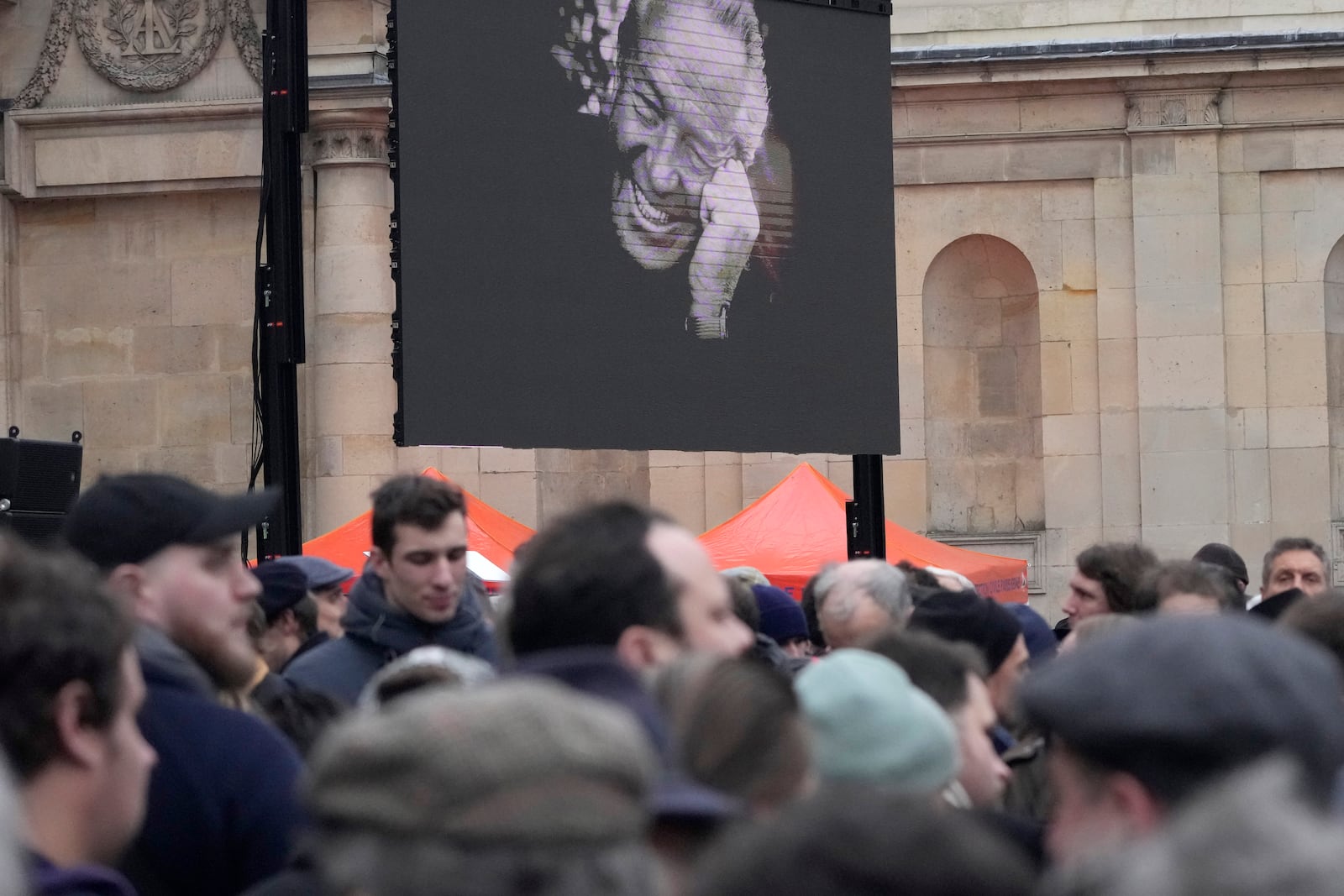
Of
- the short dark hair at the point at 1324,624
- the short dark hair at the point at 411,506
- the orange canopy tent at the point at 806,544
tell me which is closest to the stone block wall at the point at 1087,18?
the orange canopy tent at the point at 806,544

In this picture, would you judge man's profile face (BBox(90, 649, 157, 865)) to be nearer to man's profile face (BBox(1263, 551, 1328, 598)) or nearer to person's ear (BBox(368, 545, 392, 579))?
person's ear (BBox(368, 545, 392, 579))

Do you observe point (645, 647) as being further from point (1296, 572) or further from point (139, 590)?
point (1296, 572)

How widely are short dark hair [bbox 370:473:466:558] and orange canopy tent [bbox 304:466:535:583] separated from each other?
5.69m

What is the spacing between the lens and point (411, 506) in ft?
16.4

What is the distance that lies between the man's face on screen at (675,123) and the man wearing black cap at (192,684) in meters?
5.09

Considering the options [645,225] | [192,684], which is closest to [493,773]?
[192,684]

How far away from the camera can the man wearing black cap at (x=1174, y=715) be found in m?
2.01

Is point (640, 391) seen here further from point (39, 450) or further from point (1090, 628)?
point (1090, 628)

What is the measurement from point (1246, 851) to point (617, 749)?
20.3 inches

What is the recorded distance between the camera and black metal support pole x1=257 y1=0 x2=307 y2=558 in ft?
23.8

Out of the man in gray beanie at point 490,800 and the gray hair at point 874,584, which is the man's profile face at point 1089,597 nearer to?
the gray hair at point 874,584

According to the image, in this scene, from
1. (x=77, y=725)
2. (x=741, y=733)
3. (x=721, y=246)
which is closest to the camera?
(x=741, y=733)

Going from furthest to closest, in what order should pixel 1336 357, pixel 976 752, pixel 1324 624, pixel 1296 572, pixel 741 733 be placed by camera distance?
pixel 1336 357, pixel 1296 572, pixel 1324 624, pixel 976 752, pixel 741 733

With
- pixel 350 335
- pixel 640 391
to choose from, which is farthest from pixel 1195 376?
pixel 640 391
